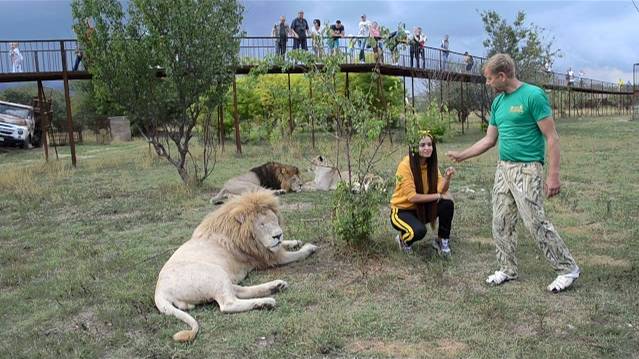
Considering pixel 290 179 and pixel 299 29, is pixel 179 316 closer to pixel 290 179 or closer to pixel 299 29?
pixel 290 179

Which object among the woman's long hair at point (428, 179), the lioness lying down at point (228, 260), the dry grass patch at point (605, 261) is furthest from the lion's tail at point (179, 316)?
the dry grass patch at point (605, 261)

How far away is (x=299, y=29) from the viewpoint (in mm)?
19203

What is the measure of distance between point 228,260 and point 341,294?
1103 mm

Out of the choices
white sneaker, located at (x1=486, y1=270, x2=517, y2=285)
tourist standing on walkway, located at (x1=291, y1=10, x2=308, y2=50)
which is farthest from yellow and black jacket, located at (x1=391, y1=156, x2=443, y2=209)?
tourist standing on walkway, located at (x1=291, y1=10, x2=308, y2=50)

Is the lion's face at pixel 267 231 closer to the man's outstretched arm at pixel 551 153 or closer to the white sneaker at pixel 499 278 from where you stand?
the white sneaker at pixel 499 278

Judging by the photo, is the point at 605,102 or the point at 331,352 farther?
the point at 605,102

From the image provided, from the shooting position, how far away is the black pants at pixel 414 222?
5871 mm

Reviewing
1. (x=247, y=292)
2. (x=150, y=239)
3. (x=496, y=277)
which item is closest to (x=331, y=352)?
(x=247, y=292)

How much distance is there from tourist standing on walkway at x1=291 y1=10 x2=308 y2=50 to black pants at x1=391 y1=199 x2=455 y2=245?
13398 millimetres

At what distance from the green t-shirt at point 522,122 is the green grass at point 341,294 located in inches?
44.9

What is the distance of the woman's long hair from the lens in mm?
5934

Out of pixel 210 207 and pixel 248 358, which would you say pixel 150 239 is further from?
pixel 248 358

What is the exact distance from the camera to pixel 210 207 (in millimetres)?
9875

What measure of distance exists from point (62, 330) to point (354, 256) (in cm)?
271
